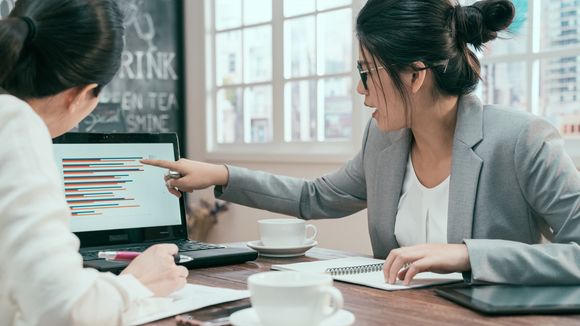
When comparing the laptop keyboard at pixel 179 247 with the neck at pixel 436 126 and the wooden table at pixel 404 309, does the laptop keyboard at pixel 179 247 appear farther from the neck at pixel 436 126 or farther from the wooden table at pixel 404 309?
the neck at pixel 436 126

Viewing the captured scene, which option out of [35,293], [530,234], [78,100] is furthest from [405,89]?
[35,293]

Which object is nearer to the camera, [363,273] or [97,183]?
[363,273]

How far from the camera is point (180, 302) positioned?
1.13 meters

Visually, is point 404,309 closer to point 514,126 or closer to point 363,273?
point 363,273

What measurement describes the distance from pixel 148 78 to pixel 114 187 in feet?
9.22

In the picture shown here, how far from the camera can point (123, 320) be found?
0.93 m

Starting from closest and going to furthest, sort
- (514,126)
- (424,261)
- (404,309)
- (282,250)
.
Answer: (404,309) → (424,261) → (514,126) → (282,250)

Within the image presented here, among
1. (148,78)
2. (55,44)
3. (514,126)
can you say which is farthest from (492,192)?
(148,78)

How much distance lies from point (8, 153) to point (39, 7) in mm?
255

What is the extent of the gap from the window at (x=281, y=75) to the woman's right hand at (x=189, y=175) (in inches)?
65.9

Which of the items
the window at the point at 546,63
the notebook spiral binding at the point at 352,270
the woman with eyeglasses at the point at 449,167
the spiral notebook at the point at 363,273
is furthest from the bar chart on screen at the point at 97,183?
the window at the point at 546,63

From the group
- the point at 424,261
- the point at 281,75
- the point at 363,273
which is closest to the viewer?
the point at 424,261

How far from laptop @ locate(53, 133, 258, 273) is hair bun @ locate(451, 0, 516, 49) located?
705 mm

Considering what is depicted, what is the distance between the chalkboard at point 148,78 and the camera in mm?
4176
